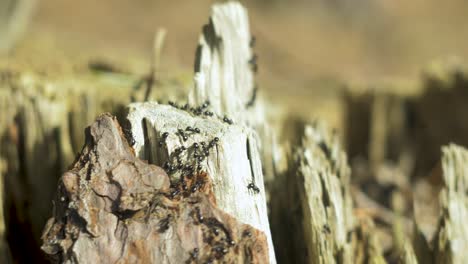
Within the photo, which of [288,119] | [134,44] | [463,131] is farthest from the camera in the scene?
[134,44]

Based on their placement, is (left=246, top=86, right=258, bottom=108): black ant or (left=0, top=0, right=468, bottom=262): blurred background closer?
(left=246, top=86, right=258, bottom=108): black ant

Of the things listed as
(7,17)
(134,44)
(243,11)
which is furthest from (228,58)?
(134,44)

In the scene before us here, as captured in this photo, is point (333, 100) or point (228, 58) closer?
point (228, 58)

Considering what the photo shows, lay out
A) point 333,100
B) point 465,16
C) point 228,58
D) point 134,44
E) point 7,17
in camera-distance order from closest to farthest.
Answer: point 228,58 → point 7,17 → point 333,100 → point 134,44 → point 465,16

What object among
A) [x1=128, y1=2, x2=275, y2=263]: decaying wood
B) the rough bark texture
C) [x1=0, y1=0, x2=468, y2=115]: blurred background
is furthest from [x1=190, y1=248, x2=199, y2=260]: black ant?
[x1=0, y1=0, x2=468, y2=115]: blurred background

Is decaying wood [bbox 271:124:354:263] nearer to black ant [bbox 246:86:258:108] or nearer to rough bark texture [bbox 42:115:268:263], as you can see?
black ant [bbox 246:86:258:108]

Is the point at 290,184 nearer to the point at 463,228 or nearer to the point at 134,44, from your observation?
the point at 463,228
